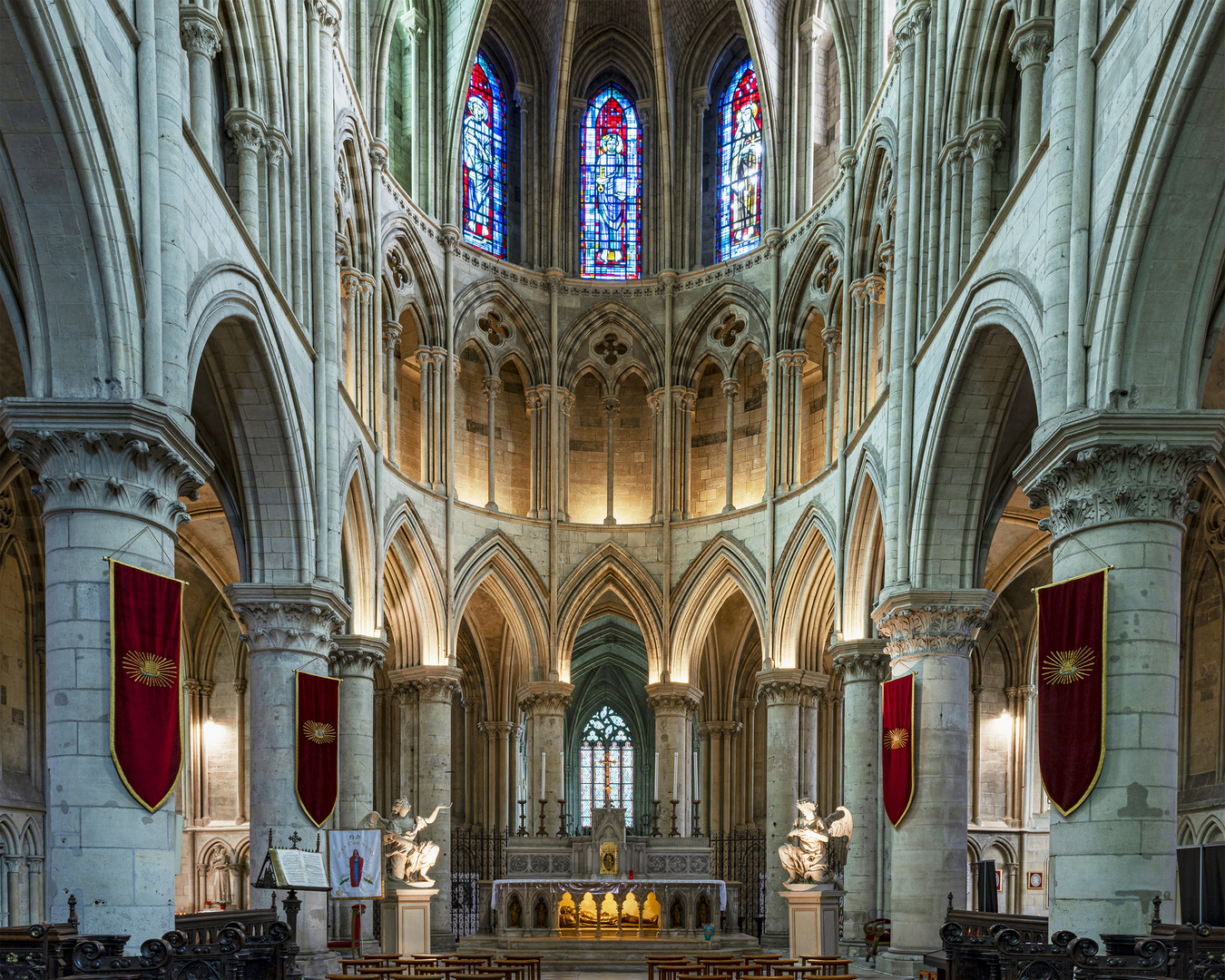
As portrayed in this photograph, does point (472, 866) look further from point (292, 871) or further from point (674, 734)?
point (292, 871)

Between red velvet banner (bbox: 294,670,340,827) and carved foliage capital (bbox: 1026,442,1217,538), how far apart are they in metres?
11.6

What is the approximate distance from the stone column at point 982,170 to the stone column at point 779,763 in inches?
498

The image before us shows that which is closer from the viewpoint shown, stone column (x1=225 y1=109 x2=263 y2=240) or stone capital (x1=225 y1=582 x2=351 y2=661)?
stone column (x1=225 y1=109 x2=263 y2=240)

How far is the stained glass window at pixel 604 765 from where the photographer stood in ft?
148

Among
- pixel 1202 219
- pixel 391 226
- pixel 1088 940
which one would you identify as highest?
pixel 391 226

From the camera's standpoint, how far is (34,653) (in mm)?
24062

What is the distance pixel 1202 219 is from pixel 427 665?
65.2 ft

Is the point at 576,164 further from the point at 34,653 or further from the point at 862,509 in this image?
the point at 34,653

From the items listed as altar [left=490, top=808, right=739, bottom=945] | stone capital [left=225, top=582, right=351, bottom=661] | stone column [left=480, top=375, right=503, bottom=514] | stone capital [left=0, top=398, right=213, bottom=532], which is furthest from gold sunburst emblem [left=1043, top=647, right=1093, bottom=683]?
stone column [left=480, top=375, right=503, bottom=514]

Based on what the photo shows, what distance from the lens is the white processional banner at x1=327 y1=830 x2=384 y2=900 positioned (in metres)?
21.2

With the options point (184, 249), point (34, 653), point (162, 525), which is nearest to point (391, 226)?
point (34, 653)

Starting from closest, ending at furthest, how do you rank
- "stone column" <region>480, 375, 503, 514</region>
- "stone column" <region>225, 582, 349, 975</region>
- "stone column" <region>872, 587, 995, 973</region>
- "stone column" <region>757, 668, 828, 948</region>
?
"stone column" <region>225, 582, 349, 975</region> → "stone column" <region>872, 587, 995, 973</region> → "stone column" <region>757, 668, 828, 948</region> → "stone column" <region>480, 375, 503, 514</region>

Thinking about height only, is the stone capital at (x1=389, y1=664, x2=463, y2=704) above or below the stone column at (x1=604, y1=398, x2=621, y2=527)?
below

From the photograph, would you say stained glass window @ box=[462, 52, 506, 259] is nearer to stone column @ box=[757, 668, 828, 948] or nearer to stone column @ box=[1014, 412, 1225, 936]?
stone column @ box=[757, 668, 828, 948]
